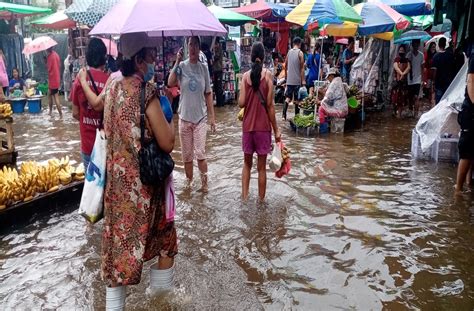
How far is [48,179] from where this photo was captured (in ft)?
18.3

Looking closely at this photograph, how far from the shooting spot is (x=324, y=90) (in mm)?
10500

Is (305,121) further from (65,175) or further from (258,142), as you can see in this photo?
(65,175)

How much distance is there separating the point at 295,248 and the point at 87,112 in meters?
2.48

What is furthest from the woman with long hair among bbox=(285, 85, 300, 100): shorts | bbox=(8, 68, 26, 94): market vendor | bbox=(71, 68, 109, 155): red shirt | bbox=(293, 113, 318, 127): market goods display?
bbox=(8, 68, 26, 94): market vendor

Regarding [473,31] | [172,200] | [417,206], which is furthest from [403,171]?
[172,200]

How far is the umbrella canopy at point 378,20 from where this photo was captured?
10141 mm

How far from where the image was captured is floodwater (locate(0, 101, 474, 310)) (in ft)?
12.0

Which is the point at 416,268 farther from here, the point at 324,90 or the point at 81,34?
the point at 81,34

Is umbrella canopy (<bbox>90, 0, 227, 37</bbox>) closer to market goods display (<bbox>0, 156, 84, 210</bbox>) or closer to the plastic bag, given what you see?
the plastic bag

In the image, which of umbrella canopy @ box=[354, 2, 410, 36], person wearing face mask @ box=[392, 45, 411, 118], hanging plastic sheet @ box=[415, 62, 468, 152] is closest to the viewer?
hanging plastic sheet @ box=[415, 62, 468, 152]

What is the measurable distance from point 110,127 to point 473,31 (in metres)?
4.70

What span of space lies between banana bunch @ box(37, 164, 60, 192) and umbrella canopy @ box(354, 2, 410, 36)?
739 centimetres

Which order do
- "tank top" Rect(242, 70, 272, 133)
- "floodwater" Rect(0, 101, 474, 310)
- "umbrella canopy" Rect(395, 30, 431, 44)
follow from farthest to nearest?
1. "umbrella canopy" Rect(395, 30, 431, 44)
2. "tank top" Rect(242, 70, 272, 133)
3. "floodwater" Rect(0, 101, 474, 310)

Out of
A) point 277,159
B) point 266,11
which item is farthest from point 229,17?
point 277,159
